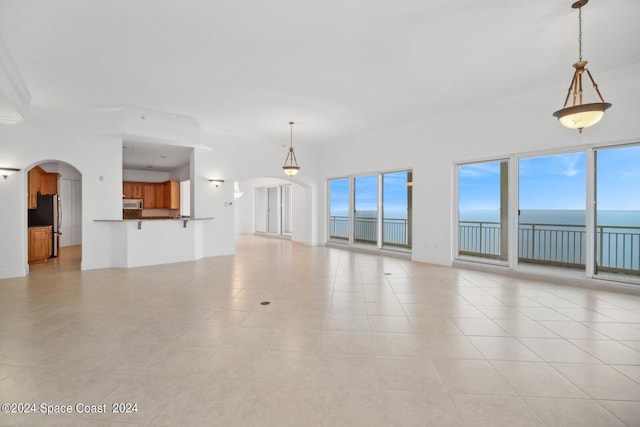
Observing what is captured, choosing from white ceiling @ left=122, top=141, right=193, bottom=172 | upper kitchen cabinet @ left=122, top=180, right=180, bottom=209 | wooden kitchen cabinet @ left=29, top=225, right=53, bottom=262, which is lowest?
wooden kitchen cabinet @ left=29, top=225, right=53, bottom=262

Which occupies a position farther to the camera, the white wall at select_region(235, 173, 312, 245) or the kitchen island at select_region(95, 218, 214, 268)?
the white wall at select_region(235, 173, 312, 245)

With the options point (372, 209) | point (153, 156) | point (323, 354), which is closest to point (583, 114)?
point (323, 354)

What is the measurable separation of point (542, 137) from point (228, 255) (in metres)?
7.41

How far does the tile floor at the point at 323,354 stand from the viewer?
1965mm

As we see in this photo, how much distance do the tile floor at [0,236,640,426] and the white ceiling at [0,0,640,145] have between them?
3281 millimetres

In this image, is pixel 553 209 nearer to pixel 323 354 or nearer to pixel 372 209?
pixel 372 209

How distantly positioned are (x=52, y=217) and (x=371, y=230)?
8812 mm

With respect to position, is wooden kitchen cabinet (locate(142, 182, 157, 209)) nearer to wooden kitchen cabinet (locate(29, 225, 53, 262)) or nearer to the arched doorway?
the arched doorway

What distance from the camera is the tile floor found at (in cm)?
196

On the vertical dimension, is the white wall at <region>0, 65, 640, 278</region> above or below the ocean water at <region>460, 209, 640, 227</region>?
above

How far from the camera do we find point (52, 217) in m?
7.95

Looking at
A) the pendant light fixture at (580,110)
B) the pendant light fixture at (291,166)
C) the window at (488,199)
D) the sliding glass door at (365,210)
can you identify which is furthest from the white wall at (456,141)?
the pendant light fixture at (580,110)

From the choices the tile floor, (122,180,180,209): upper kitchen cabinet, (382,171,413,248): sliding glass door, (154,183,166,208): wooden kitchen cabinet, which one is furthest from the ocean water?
(154,183,166,208): wooden kitchen cabinet

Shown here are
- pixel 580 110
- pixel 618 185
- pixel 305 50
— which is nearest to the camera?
pixel 580 110
